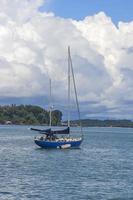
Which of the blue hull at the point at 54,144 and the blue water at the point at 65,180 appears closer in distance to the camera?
the blue water at the point at 65,180

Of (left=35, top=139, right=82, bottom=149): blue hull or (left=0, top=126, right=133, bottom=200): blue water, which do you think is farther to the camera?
(left=35, top=139, right=82, bottom=149): blue hull

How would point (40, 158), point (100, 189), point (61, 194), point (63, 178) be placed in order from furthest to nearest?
point (40, 158) < point (63, 178) < point (100, 189) < point (61, 194)

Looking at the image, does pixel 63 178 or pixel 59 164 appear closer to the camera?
pixel 63 178

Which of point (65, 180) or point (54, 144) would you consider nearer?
point (65, 180)

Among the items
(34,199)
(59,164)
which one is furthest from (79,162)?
(34,199)

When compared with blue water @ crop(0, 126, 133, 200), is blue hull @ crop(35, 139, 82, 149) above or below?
above

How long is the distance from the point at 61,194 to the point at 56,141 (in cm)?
5946

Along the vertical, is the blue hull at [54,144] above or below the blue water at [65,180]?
above

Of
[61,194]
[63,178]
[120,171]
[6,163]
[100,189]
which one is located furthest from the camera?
[6,163]

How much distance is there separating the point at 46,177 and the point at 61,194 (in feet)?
41.0

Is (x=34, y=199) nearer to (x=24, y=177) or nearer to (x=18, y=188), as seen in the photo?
(x=18, y=188)

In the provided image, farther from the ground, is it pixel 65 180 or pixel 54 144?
pixel 54 144

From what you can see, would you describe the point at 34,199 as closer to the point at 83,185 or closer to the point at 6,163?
the point at 83,185

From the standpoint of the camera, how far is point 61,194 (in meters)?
50.4
